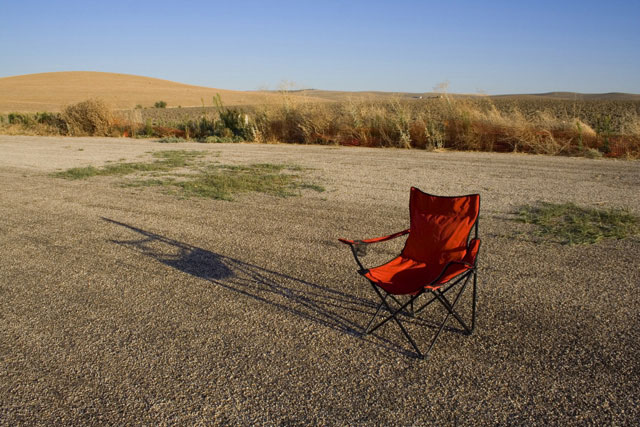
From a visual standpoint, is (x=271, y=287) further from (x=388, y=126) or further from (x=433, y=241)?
(x=388, y=126)

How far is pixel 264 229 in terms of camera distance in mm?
6410

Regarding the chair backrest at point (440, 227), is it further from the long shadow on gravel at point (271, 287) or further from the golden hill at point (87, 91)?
the golden hill at point (87, 91)

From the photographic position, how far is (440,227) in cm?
411

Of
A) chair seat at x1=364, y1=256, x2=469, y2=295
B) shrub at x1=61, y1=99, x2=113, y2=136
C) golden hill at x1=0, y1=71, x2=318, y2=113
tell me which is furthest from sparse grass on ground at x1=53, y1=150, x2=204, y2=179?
golden hill at x1=0, y1=71, x2=318, y2=113

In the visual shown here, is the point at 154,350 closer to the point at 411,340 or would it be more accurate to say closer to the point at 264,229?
the point at 411,340

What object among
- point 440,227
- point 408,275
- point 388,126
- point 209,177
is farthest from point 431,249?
point 388,126

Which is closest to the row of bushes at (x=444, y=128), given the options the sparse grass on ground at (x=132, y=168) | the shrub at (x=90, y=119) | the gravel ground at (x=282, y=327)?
the sparse grass on ground at (x=132, y=168)

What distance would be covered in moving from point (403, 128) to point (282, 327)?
1227 centimetres

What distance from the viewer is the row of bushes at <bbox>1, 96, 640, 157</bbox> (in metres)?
13.0

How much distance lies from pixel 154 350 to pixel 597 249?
4.58 meters

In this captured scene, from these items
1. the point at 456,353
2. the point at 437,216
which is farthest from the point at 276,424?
the point at 437,216

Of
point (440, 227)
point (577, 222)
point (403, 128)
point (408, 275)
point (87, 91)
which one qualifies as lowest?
point (577, 222)

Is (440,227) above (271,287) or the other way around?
above

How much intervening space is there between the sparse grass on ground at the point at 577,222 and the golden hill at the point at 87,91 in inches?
2001
